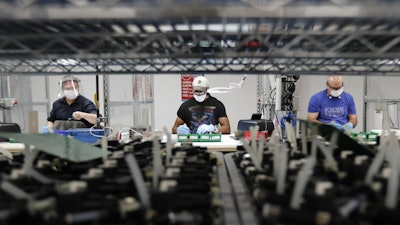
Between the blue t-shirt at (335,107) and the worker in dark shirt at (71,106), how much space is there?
2266 mm

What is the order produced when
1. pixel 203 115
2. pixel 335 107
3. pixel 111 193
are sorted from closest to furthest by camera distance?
pixel 111 193 → pixel 335 107 → pixel 203 115

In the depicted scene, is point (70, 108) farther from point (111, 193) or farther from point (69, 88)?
point (111, 193)

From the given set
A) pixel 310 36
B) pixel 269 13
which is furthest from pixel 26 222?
pixel 310 36

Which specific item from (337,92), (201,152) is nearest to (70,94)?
(201,152)

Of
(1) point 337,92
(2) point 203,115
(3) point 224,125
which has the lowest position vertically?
(3) point 224,125

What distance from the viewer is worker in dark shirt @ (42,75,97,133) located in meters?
2.60

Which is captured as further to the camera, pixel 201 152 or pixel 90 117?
pixel 90 117

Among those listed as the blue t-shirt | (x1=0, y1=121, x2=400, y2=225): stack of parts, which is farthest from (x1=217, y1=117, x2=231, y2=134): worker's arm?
(x1=0, y1=121, x2=400, y2=225): stack of parts

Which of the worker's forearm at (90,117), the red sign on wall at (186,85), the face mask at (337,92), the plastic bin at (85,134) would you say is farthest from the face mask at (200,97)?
the red sign on wall at (186,85)

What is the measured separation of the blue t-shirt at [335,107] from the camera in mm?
2750

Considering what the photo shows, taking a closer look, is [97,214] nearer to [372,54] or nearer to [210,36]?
[210,36]

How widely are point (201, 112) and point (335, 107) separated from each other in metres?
1.38

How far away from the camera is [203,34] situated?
955 mm

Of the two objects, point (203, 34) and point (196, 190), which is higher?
Answer: point (203, 34)
